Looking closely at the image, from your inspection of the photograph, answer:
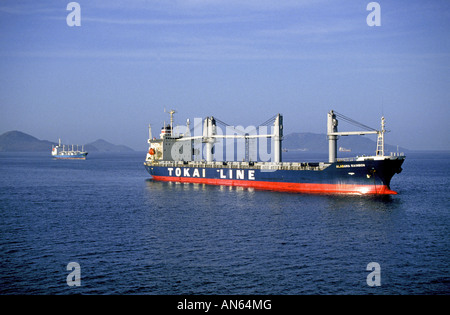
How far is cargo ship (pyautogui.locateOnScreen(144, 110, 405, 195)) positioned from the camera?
50406mm

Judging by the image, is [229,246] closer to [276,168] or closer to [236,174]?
[276,168]

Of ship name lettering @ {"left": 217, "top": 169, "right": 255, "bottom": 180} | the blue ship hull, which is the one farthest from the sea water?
ship name lettering @ {"left": 217, "top": 169, "right": 255, "bottom": 180}

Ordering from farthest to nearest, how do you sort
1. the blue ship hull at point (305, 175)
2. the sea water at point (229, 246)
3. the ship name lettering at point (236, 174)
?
1. the ship name lettering at point (236, 174)
2. the blue ship hull at point (305, 175)
3. the sea water at point (229, 246)

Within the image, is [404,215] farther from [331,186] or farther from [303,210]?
[331,186]

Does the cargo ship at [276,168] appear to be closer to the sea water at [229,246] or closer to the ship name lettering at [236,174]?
the ship name lettering at [236,174]

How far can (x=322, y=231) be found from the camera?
108 ft

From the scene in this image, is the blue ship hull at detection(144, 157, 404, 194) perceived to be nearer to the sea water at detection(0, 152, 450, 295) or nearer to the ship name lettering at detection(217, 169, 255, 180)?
the ship name lettering at detection(217, 169, 255, 180)

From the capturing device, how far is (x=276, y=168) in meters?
60.3

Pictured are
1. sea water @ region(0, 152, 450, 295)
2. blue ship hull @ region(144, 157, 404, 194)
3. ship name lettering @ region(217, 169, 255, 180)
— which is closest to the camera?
sea water @ region(0, 152, 450, 295)

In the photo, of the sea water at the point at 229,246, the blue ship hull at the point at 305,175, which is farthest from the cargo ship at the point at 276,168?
the sea water at the point at 229,246

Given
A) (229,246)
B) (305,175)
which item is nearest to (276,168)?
(305,175)

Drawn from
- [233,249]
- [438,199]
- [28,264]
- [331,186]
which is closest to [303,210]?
[331,186]

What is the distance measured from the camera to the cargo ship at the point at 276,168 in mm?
50406
